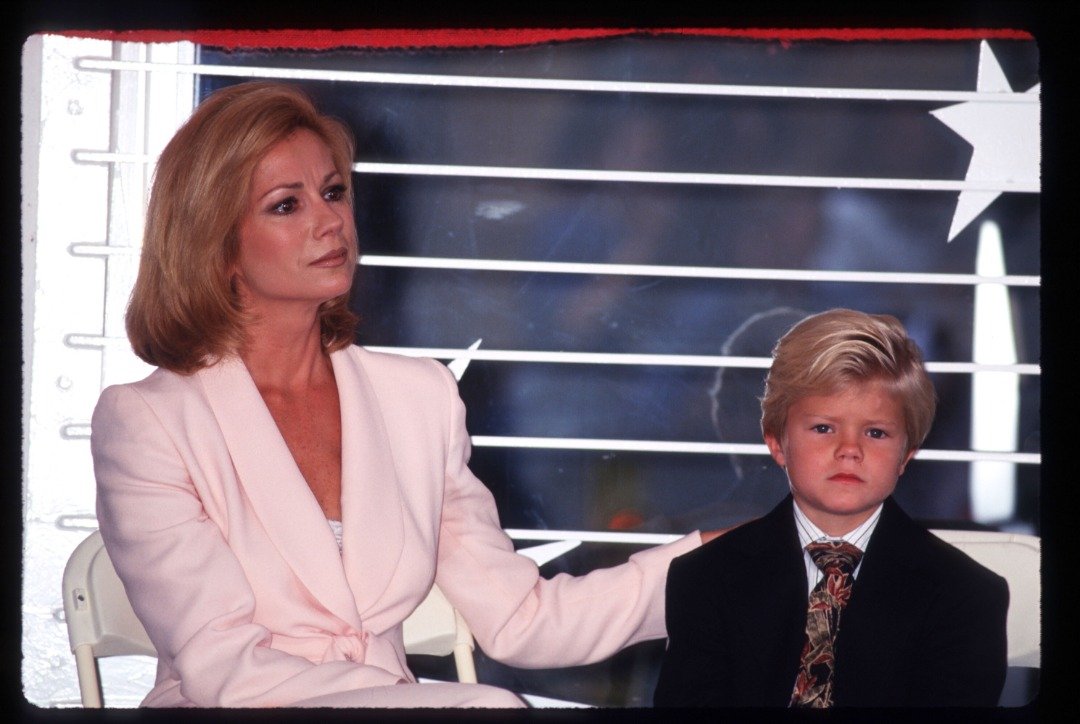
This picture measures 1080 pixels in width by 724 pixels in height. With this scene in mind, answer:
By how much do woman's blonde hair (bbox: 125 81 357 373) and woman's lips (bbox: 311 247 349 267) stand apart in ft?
0.37

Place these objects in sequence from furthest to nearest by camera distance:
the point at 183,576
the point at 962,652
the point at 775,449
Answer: the point at 775,449, the point at 962,652, the point at 183,576

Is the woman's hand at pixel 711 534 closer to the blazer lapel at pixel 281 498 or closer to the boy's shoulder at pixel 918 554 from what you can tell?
the boy's shoulder at pixel 918 554

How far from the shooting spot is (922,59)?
1.83 meters

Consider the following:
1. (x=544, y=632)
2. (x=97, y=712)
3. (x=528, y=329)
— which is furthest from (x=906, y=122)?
(x=97, y=712)

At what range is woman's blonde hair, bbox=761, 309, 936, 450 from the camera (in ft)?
5.47

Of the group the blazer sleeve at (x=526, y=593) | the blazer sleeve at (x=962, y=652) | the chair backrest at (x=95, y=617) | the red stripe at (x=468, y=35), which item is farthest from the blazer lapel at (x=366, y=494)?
the blazer sleeve at (x=962, y=652)

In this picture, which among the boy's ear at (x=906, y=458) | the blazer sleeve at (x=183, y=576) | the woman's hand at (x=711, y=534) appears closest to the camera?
the blazer sleeve at (x=183, y=576)

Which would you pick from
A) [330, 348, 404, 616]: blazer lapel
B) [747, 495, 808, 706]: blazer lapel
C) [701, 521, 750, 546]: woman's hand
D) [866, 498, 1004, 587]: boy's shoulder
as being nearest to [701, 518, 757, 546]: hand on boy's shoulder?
[701, 521, 750, 546]: woman's hand

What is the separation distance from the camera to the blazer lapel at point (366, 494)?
1.64 metres

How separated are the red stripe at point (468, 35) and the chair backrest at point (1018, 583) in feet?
2.43

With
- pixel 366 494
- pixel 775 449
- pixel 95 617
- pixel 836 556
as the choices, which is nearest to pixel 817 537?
pixel 836 556

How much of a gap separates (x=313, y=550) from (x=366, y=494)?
0.36 feet

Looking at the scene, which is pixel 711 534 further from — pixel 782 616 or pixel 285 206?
pixel 285 206

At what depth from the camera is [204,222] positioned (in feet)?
5.39
